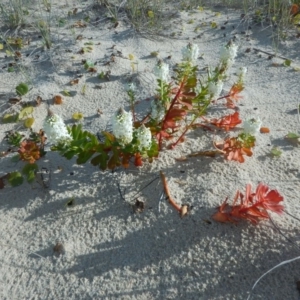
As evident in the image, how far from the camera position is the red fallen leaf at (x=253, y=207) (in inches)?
54.4

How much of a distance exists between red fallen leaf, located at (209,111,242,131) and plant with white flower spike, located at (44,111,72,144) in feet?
2.89

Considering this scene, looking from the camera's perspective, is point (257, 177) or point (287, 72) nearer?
point (257, 177)

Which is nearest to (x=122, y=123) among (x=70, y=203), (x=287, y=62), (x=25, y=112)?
(x=70, y=203)

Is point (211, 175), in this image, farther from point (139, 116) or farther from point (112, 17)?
point (112, 17)

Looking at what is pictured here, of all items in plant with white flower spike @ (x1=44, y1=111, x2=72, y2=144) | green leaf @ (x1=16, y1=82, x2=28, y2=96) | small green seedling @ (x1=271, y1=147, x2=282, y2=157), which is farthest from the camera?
green leaf @ (x1=16, y1=82, x2=28, y2=96)

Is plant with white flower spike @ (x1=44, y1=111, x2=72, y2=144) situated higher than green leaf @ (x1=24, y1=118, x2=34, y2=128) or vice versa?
plant with white flower spike @ (x1=44, y1=111, x2=72, y2=144)

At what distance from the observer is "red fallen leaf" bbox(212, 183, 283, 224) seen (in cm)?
138

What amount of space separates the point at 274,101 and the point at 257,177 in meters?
0.89

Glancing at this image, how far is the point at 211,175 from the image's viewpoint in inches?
67.9

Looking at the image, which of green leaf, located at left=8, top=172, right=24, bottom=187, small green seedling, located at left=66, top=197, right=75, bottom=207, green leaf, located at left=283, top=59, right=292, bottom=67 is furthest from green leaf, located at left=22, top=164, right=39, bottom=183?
green leaf, located at left=283, top=59, right=292, bottom=67

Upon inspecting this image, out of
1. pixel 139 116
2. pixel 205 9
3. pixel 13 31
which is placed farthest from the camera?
pixel 205 9

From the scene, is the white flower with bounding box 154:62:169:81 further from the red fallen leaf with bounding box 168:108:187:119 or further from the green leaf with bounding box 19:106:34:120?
the green leaf with bounding box 19:106:34:120

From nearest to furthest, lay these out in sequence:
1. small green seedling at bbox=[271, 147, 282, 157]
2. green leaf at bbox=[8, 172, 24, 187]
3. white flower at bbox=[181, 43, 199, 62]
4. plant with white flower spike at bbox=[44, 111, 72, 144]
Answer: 1. plant with white flower spike at bbox=[44, 111, 72, 144]
2. white flower at bbox=[181, 43, 199, 62]
3. green leaf at bbox=[8, 172, 24, 187]
4. small green seedling at bbox=[271, 147, 282, 157]

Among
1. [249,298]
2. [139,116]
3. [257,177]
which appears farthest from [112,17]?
[249,298]
